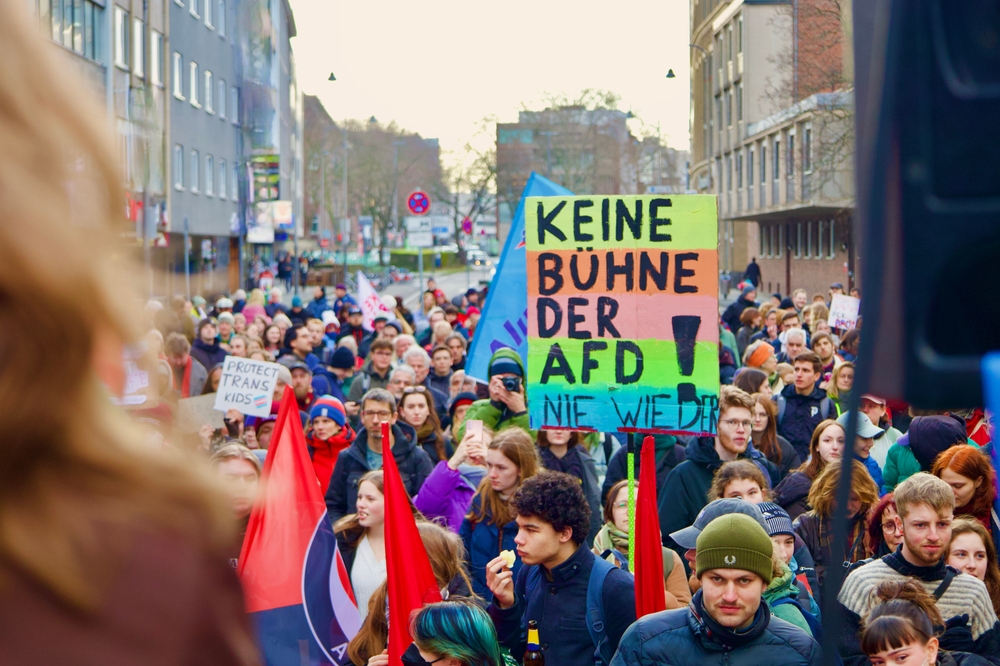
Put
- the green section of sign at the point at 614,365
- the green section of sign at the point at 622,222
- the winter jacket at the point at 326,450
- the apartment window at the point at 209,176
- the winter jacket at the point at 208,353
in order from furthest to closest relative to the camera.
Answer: the apartment window at the point at 209,176
the winter jacket at the point at 208,353
the winter jacket at the point at 326,450
the green section of sign at the point at 622,222
the green section of sign at the point at 614,365

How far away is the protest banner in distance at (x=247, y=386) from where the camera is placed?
9117 millimetres

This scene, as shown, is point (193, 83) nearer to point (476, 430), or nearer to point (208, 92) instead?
point (208, 92)

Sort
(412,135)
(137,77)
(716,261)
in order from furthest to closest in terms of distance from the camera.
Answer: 1. (412,135)
2. (137,77)
3. (716,261)

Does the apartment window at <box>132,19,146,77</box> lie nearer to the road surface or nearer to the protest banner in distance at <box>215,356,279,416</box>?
the road surface

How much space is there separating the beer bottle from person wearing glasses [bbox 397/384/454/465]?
12.1 ft

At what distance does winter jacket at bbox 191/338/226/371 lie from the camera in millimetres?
13383

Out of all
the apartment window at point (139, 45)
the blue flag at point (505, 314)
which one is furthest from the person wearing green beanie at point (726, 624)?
the apartment window at point (139, 45)

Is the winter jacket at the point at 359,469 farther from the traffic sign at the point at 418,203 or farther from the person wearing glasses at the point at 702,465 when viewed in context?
the traffic sign at the point at 418,203

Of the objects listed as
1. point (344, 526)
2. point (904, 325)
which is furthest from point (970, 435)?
point (904, 325)

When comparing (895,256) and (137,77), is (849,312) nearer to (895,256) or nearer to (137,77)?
(895,256)

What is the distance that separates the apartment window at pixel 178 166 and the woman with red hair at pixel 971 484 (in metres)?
34.1

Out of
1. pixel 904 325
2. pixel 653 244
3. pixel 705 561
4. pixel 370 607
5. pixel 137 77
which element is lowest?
pixel 370 607

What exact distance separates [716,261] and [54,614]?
199 inches

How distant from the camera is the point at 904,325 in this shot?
1.07 metres
